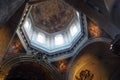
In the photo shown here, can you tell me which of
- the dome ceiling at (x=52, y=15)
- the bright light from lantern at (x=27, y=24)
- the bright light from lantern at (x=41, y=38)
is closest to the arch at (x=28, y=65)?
the bright light from lantern at (x=41, y=38)

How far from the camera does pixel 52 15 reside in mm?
19109

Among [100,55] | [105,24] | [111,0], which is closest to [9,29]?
[105,24]

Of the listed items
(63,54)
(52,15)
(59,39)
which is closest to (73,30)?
(59,39)

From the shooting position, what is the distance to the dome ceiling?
18484 mm

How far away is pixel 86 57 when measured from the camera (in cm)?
1568

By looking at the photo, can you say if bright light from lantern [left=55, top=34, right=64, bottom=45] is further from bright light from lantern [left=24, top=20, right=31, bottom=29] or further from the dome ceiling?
bright light from lantern [left=24, top=20, right=31, bottom=29]

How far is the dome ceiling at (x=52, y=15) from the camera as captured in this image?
18.5 metres

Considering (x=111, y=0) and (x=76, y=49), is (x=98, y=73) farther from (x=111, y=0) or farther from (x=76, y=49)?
(x=111, y=0)

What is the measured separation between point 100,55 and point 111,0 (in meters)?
9.01

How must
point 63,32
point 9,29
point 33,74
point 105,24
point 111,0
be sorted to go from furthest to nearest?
point 63,32
point 33,74
point 9,29
point 105,24
point 111,0

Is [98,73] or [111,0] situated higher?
[111,0]

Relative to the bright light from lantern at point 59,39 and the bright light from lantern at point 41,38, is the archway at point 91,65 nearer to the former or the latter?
the bright light from lantern at point 59,39

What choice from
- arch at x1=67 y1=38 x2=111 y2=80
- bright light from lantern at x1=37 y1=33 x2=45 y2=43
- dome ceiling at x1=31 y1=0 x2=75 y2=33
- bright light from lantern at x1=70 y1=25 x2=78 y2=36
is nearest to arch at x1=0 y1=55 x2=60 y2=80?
arch at x1=67 y1=38 x2=111 y2=80

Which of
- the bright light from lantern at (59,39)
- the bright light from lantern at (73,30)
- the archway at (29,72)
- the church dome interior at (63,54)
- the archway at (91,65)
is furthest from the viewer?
the bright light from lantern at (59,39)
